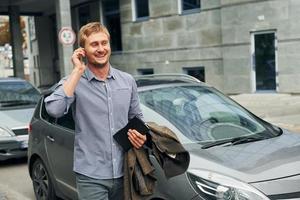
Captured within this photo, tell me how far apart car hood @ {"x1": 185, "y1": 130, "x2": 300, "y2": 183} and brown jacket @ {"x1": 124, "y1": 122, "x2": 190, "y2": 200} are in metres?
0.51

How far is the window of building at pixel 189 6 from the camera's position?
61.9ft

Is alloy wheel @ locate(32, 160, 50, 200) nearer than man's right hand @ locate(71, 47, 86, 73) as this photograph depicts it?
No

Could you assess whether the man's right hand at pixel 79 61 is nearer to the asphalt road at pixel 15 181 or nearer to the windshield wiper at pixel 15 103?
the asphalt road at pixel 15 181

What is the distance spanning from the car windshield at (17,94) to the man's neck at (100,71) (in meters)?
6.75

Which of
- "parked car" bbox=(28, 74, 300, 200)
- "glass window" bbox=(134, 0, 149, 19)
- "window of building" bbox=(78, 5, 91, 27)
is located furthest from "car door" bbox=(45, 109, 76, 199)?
"window of building" bbox=(78, 5, 91, 27)

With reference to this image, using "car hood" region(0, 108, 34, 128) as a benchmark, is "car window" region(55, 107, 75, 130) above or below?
above

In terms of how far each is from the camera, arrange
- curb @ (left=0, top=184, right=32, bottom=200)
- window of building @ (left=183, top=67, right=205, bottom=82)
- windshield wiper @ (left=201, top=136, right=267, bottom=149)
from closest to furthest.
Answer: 1. windshield wiper @ (left=201, top=136, right=267, bottom=149)
2. curb @ (left=0, top=184, right=32, bottom=200)
3. window of building @ (left=183, top=67, right=205, bottom=82)

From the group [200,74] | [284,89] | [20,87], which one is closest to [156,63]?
[200,74]

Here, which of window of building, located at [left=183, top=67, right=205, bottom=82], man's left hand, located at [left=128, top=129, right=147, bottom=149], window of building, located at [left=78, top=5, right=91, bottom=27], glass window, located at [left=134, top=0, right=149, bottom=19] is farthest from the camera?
window of building, located at [left=78, top=5, right=91, bottom=27]

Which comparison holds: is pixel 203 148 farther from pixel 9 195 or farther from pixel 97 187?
pixel 9 195

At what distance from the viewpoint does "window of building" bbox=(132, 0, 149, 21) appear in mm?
21789

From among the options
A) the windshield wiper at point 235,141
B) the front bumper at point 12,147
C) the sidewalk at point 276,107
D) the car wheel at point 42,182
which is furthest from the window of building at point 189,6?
the windshield wiper at point 235,141

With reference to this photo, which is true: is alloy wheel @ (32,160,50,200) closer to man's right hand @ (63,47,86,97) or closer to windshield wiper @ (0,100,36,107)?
man's right hand @ (63,47,86,97)

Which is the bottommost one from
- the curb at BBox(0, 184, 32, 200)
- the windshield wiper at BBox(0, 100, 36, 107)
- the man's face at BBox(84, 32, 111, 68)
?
the curb at BBox(0, 184, 32, 200)
